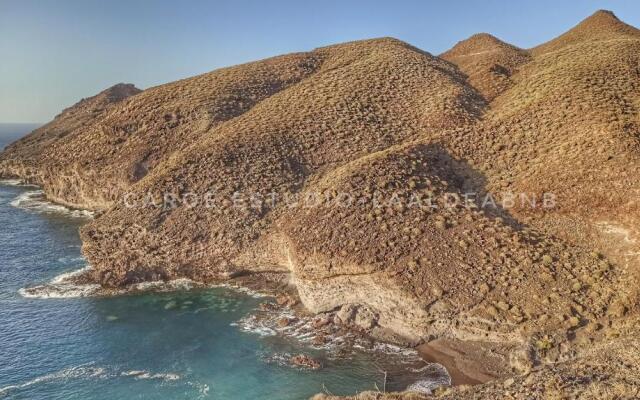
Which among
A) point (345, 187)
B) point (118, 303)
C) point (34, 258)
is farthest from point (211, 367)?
point (34, 258)

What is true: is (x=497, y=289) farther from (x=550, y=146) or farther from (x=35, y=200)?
(x=35, y=200)

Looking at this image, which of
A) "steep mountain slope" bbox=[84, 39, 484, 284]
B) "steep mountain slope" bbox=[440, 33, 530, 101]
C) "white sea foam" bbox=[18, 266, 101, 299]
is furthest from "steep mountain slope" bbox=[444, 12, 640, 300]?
"white sea foam" bbox=[18, 266, 101, 299]

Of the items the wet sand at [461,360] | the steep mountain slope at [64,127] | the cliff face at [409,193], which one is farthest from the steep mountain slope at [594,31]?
the steep mountain slope at [64,127]

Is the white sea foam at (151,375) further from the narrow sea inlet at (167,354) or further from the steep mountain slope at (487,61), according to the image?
the steep mountain slope at (487,61)

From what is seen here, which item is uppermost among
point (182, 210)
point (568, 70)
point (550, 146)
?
point (568, 70)

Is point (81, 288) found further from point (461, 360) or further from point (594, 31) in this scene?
point (594, 31)

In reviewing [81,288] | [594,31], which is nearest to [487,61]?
[594,31]
